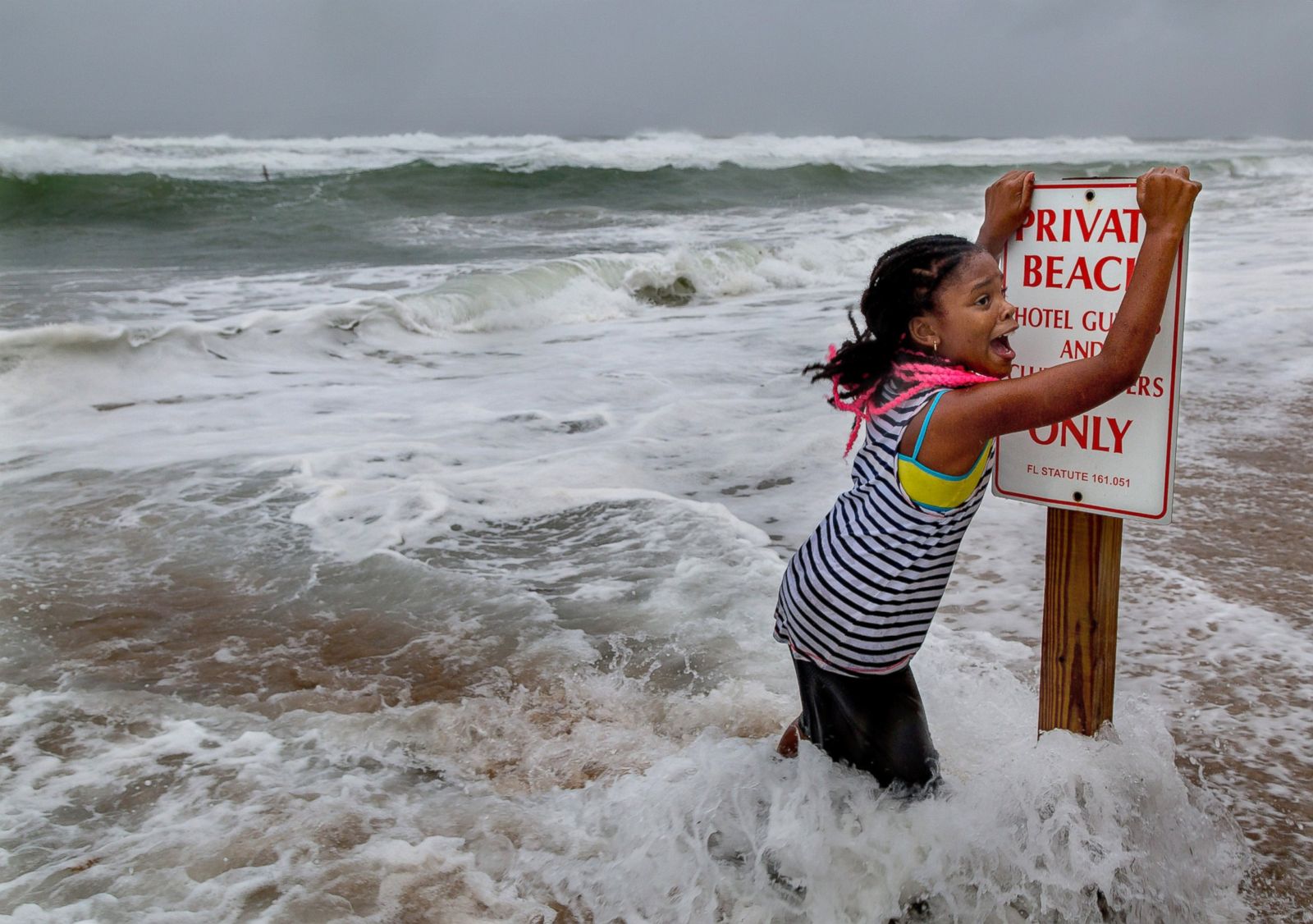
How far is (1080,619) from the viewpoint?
7.14 feet

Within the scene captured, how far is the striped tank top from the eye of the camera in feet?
6.73

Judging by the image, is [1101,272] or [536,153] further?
[536,153]

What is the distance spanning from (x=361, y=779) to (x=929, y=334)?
190 cm

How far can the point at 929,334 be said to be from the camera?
2096 millimetres

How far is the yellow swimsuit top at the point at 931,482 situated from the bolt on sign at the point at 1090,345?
14cm

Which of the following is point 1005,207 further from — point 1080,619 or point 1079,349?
point 1080,619

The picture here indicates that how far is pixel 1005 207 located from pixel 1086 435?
438 millimetres

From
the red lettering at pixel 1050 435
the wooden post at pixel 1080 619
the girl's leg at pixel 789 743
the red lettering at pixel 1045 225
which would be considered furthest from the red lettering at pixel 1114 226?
the girl's leg at pixel 789 743

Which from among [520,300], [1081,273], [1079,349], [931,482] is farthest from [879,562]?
[520,300]

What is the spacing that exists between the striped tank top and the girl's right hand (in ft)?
Answer: 1.46

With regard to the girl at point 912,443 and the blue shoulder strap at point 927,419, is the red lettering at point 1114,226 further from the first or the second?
the blue shoulder strap at point 927,419

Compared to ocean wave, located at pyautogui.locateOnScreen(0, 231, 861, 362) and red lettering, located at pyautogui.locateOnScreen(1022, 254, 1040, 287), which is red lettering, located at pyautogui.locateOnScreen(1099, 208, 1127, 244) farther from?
ocean wave, located at pyautogui.locateOnScreen(0, 231, 861, 362)

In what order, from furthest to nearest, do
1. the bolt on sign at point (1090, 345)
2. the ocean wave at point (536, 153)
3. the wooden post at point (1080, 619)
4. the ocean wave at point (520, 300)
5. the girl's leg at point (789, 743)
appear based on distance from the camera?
the ocean wave at point (536, 153) < the ocean wave at point (520, 300) < the girl's leg at point (789, 743) < the wooden post at point (1080, 619) < the bolt on sign at point (1090, 345)

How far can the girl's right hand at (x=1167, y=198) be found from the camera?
1.80 m
